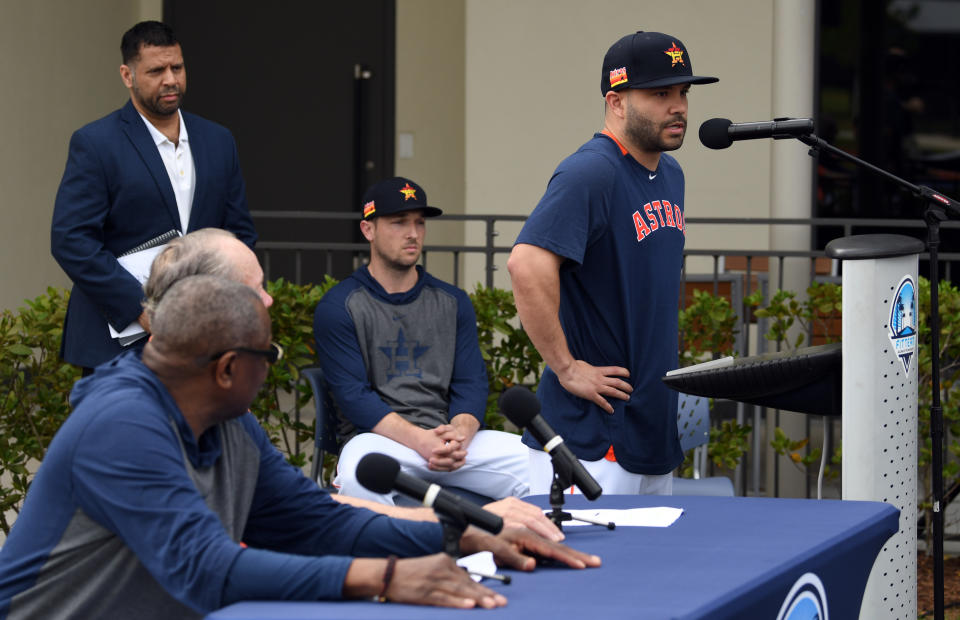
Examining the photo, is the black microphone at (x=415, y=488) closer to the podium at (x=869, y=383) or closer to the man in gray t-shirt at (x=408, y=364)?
the podium at (x=869, y=383)

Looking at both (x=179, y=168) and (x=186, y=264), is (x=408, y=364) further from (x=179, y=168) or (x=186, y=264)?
(x=186, y=264)

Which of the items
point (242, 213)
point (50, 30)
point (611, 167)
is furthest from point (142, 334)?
point (50, 30)

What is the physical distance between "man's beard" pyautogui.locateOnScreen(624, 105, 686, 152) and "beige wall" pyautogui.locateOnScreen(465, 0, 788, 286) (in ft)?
14.2

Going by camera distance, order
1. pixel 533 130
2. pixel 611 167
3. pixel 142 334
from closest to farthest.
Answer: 1. pixel 611 167
2. pixel 142 334
3. pixel 533 130

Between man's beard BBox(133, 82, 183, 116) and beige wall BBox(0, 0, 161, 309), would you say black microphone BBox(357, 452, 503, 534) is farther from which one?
beige wall BBox(0, 0, 161, 309)

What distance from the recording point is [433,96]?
968 centimetres

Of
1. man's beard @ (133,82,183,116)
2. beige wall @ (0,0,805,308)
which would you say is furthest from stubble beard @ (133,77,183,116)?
beige wall @ (0,0,805,308)

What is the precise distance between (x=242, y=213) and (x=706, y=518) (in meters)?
2.52

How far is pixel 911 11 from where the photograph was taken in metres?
8.73

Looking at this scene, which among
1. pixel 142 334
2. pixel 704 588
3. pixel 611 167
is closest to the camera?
pixel 704 588

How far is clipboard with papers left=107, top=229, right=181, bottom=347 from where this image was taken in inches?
171

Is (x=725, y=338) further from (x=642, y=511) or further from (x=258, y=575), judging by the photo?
(x=258, y=575)

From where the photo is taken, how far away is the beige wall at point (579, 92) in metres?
8.11

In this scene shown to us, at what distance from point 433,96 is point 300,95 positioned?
40.2 inches
